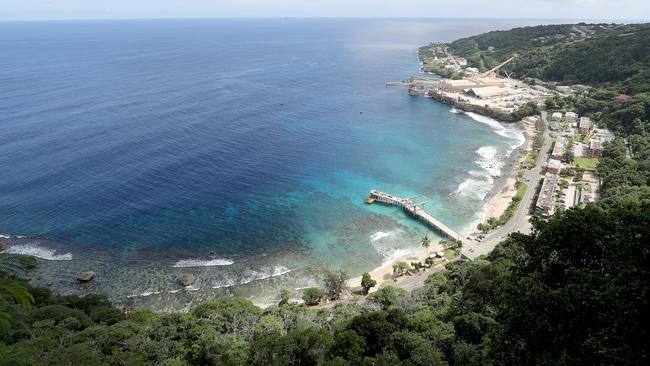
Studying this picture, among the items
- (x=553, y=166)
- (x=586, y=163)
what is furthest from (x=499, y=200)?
(x=586, y=163)

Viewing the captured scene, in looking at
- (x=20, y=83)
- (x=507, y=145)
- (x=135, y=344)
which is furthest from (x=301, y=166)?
(x=20, y=83)

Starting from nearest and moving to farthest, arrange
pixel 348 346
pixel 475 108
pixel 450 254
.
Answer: pixel 348 346
pixel 450 254
pixel 475 108

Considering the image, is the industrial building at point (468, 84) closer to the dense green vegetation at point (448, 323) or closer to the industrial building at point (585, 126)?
the industrial building at point (585, 126)

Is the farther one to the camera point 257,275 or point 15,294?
point 257,275

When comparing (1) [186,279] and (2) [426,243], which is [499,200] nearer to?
(2) [426,243]

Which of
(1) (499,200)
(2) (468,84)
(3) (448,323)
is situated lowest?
(1) (499,200)

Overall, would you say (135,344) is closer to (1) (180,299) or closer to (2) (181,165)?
(1) (180,299)

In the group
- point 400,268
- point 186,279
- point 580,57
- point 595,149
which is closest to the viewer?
point 186,279

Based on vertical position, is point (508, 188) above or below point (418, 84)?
below
